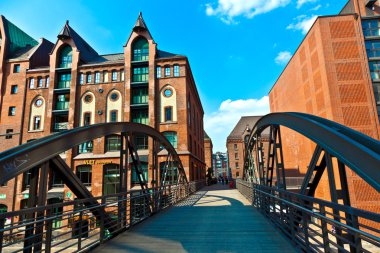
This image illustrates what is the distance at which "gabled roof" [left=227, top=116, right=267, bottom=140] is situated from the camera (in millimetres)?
59431

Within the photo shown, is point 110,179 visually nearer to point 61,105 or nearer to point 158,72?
point 61,105

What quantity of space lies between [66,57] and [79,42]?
321cm

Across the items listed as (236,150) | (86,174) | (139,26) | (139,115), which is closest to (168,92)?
(139,115)

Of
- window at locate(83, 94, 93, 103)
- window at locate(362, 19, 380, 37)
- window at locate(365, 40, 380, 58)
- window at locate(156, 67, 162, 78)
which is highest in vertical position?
window at locate(362, 19, 380, 37)

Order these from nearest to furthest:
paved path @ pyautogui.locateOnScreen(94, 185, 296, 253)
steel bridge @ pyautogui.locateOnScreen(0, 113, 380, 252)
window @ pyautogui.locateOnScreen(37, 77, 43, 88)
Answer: steel bridge @ pyautogui.locateOnScreen(0, 113, 380, 252) → paved path @ pyautogui.locateOnScreen(94, 185, 296, 253) → window @ pyautogui.locateOnScreen(37, 77, 43, 88)

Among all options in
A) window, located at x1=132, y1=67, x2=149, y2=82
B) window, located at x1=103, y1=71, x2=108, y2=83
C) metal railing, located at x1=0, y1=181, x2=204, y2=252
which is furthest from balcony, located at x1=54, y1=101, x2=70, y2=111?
metal railing, located at x1=0, y1=181, x2=204, y2=252

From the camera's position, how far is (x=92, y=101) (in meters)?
27.0

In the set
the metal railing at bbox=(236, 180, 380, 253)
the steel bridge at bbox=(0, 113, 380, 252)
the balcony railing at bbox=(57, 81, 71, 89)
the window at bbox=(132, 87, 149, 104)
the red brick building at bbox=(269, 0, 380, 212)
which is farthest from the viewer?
the balcony railing at bbox=(57, 81, 71, 89)

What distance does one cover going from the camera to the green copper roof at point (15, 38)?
3110cm

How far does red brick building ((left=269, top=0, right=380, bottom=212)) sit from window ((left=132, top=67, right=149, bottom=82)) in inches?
752

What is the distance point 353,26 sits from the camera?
2592 centimetres

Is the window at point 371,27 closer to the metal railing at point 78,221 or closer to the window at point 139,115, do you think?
the window at point 139,115

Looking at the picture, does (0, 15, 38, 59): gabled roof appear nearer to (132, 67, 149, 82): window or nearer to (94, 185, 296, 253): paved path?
(132, 67, 149, 82): window

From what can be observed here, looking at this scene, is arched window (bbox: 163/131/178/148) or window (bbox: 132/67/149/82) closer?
arched window (bbox: 163/131/178/148)
